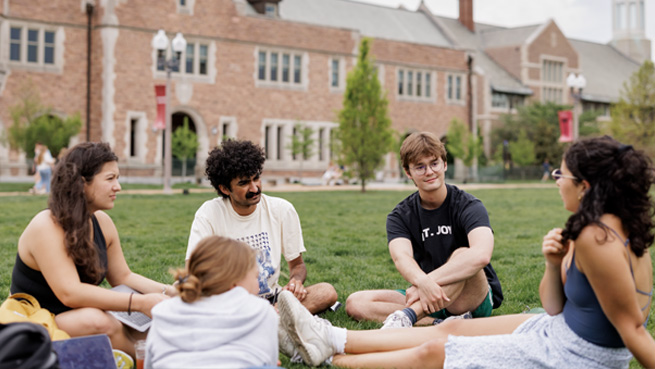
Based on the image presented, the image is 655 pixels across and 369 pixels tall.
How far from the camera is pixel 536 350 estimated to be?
10.8 feet

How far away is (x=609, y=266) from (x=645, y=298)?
1.27ft

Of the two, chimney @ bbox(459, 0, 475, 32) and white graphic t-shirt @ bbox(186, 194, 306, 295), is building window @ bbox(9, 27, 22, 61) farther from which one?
chimney @ bbox(459, 0, 475, 32)

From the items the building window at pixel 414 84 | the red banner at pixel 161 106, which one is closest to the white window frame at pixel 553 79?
the building window at pixel 414 84

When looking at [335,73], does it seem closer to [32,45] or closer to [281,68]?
[281,68]

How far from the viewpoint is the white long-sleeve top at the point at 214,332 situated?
3.02m

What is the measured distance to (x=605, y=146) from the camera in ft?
9.72

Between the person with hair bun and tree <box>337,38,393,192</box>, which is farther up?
tree <box>337,38,393,192</box>

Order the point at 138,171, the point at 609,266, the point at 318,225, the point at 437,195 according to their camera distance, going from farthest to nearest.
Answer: the point at 138,171
the point at 318,225
the point at 437,195
the point at 609,266

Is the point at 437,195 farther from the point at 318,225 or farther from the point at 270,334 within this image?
the point at 318,225

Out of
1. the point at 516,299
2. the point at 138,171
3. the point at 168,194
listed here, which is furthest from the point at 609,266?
the point at 138,171

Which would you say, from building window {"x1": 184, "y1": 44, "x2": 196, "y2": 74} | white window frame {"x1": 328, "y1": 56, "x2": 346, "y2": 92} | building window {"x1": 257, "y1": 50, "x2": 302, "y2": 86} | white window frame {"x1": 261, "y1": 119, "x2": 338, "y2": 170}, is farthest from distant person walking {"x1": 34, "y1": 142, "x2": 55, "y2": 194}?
white window frame {"x1": 328, "y1": 56, "x2": 346, "y2": 92}

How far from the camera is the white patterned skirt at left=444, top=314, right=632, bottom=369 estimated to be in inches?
123

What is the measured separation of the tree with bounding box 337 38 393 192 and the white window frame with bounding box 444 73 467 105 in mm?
17665

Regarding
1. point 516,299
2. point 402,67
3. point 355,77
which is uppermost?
point 402,67
